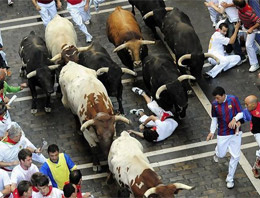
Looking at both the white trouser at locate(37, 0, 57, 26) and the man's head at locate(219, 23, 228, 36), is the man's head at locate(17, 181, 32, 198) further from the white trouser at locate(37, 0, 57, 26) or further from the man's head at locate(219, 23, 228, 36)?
the white trouser at locate(37, 0, 57, 26)

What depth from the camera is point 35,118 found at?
63.3 feet

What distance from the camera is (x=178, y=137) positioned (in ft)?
59.1

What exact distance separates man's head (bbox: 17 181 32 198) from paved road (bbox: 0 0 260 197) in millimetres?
3474

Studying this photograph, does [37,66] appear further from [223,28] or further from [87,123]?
[223,28]

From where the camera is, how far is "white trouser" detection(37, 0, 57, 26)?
2217 cm

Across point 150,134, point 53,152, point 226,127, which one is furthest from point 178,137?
point 53,152

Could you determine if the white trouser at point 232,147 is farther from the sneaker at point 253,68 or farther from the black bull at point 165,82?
the sneaker at point 253,68

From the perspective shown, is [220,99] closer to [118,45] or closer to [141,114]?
[141,114]

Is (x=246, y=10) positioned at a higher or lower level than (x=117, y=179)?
higher

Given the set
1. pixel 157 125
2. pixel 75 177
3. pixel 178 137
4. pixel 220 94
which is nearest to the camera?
pixel 75 177

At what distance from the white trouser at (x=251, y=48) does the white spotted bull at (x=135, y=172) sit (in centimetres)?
Answer: 588

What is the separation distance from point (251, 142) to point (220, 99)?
279 centimetres

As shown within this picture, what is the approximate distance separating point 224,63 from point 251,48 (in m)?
0.92

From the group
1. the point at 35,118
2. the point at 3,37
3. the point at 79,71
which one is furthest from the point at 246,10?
the point at 3,37
